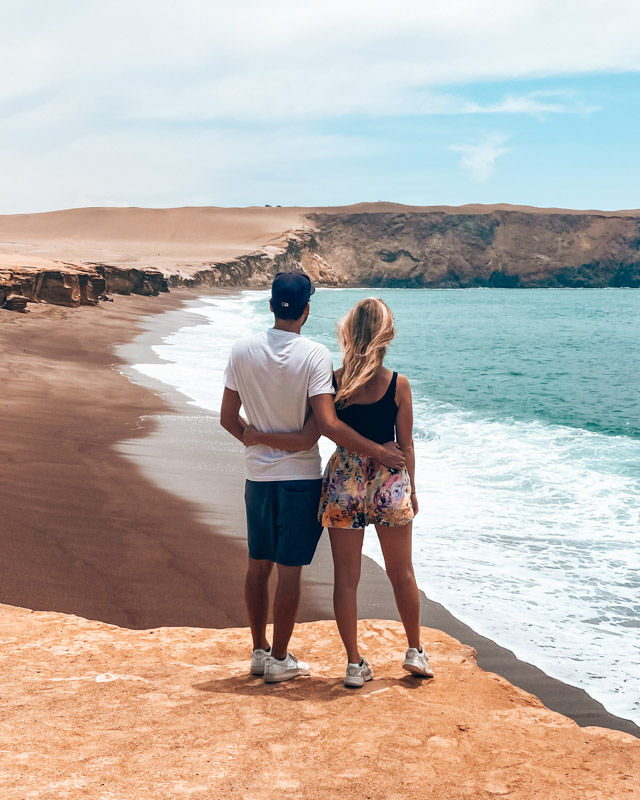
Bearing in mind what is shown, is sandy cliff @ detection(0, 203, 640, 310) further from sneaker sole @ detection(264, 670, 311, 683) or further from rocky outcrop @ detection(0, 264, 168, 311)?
sneaker sole @ detection(264, 670, 311, 683)

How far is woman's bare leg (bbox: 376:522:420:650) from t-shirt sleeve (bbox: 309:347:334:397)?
699mm

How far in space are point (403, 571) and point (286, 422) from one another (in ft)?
2.97

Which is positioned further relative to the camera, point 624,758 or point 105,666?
point 105,666

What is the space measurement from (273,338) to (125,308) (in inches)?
1214

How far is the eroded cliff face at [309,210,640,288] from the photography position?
357 feet

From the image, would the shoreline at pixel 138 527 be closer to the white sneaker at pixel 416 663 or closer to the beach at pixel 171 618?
the beach at pixel 171 618

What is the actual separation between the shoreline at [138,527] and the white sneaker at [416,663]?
812 millimetres

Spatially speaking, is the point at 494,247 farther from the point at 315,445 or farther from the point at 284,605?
the point at 284,605

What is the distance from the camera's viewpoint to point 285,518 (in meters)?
3.42

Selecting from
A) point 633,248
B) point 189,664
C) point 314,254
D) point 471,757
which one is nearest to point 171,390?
point 189,664

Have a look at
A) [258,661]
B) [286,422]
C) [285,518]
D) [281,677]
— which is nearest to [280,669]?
[281,677]

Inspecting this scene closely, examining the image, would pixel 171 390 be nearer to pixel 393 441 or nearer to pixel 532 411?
pixel 532 411

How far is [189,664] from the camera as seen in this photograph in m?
4.02

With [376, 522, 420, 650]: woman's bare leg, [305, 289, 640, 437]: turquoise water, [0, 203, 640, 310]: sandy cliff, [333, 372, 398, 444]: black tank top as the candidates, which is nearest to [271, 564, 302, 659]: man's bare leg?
[376, 522, 420, 650]: woman's bare leg
